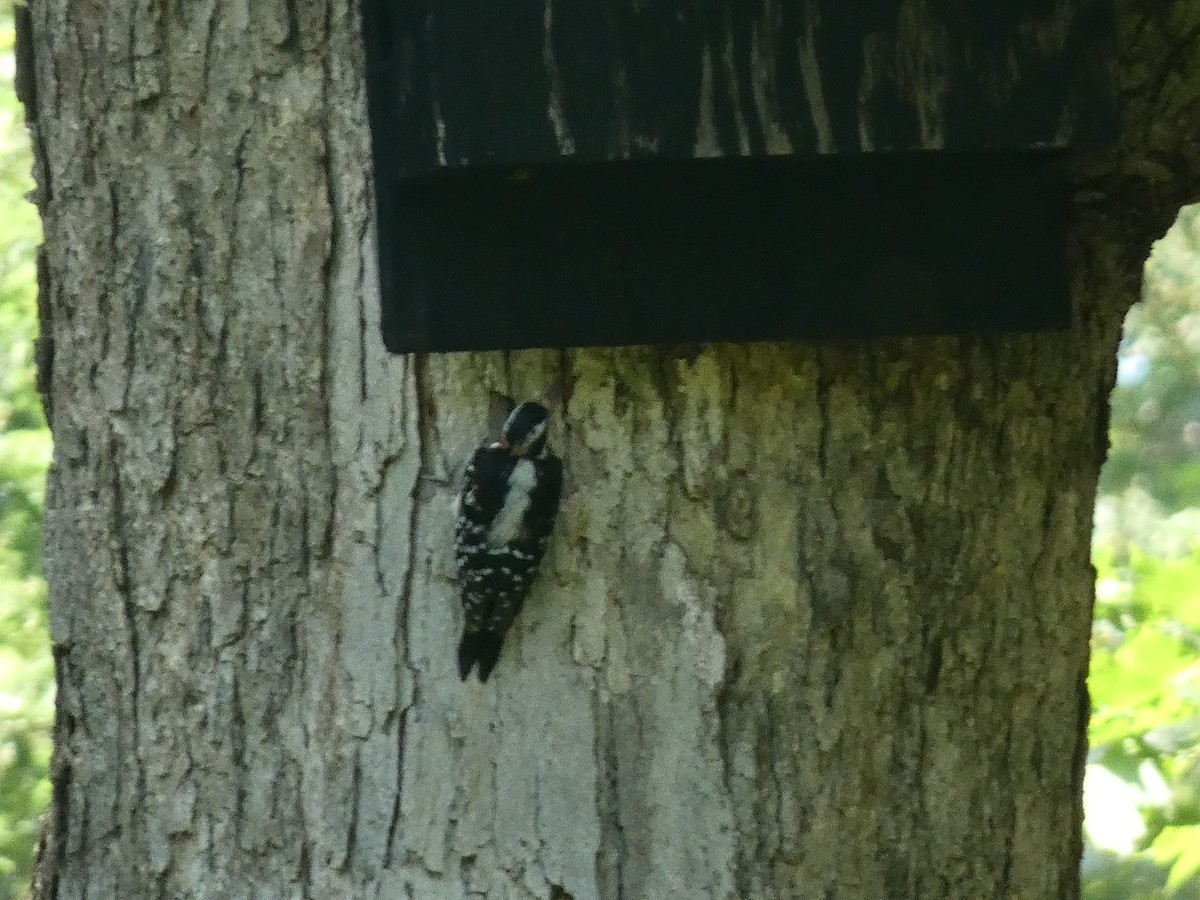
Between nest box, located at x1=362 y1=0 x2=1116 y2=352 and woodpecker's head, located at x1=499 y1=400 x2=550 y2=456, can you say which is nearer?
nest box, located at x1=362 y1=0 x2=1116 y2=352

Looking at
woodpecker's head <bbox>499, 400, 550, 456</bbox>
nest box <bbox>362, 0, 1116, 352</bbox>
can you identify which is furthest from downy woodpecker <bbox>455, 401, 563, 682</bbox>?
nest box <bbox>362, 0, 1116, 352</bbox>

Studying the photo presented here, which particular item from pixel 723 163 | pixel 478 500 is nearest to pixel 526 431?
pixel 478 500

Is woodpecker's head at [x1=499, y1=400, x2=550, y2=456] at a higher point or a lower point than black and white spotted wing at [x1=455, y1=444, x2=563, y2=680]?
higher

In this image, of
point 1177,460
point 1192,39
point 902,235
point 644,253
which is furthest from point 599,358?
point 1177,460

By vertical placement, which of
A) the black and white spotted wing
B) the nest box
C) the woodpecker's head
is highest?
the nest box

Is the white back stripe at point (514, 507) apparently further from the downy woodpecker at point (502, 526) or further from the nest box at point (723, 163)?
the nest box at point (723, 163)

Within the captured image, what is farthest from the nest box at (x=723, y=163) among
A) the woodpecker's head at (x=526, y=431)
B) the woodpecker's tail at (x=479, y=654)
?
the woodpecker's tail at (x=479, y=654)

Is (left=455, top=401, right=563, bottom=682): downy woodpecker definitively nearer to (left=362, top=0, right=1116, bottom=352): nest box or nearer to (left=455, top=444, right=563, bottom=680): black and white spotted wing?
(left=455, top=444, right=563, bottom=680): black and white spotted wing
